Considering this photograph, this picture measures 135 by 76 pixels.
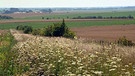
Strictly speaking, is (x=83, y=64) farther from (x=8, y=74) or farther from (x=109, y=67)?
(x=8, y=74)

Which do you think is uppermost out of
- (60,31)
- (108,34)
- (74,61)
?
(74,61)

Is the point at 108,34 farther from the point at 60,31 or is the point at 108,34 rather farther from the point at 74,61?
the point at 74,61

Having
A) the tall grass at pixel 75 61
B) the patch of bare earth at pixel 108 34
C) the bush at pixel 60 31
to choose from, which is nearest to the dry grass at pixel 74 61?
the tall grass at pixel 75 61

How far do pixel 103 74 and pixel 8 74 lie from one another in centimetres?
603

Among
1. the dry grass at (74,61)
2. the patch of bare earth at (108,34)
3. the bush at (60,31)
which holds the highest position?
the dry grass at (74,61)

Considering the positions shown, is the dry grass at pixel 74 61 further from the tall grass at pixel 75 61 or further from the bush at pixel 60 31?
the bush at pixel 60 31

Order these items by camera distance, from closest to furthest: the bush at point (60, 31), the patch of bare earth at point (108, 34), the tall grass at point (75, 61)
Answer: the tall grass at point (75, 61)
the bush at point (60, 31)
the patch of bare earth at point (108, 34)

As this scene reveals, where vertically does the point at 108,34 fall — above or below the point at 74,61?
below

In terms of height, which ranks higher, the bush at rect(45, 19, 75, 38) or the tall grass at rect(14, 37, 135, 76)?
the tall grass at rect(14, 37, 135, 76)

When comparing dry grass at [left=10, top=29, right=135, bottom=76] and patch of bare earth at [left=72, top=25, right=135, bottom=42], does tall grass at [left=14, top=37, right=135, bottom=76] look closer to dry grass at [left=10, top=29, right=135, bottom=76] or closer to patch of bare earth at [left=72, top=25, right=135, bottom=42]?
dry grass at [left=10, top=29, right=135, bottom=76]

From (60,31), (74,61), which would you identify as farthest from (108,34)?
(74,61)

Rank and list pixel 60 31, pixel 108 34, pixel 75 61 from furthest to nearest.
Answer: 1. pixel 108 34
2. pixel 60 31
3. pixel 75 61

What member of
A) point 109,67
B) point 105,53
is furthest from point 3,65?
point 109,67

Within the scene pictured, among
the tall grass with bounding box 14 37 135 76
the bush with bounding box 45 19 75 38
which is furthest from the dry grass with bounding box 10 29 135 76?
the bush with bounding box 45 19 75 38
